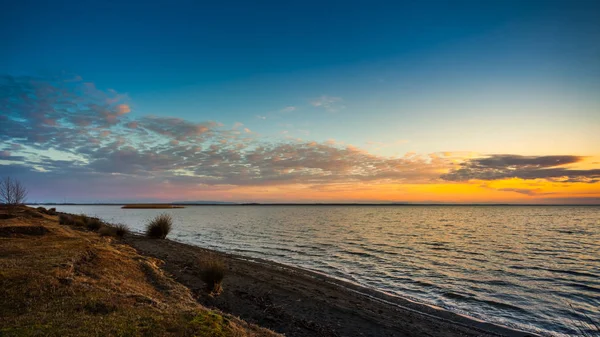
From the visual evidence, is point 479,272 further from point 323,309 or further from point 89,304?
point 89,304

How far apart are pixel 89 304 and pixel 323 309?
1003cm

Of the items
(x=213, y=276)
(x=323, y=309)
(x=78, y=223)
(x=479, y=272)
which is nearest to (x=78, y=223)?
(x=78, y=223)

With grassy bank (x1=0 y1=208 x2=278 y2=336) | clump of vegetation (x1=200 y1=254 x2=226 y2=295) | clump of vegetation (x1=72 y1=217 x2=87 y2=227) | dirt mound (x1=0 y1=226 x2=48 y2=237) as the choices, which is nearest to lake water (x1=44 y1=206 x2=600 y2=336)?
clump of vegetation (x1=200 y1=254 x2=226 y2=295)

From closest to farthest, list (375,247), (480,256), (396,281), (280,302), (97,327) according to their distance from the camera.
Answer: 1. (97,327)
2. (280,302)
3. (396,281)
4. (480,256)
5. (375,247)

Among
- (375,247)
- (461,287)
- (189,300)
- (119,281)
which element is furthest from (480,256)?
(119,281)

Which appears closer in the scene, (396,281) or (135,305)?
(135,305)

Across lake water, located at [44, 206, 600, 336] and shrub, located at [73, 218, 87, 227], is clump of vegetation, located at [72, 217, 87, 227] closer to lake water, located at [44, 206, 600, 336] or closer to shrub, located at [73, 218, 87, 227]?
shrub, located at [73, 218, 87, 227]

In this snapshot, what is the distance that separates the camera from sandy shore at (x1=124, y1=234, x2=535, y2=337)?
1306 centimetres

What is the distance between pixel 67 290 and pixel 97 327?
3642 millimetres

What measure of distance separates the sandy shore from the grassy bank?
9.11 ft

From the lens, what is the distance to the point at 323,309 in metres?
15.2

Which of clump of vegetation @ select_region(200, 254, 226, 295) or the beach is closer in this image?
the beach

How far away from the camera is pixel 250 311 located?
14062mm

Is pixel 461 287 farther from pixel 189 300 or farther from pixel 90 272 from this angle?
pixel 90 272
